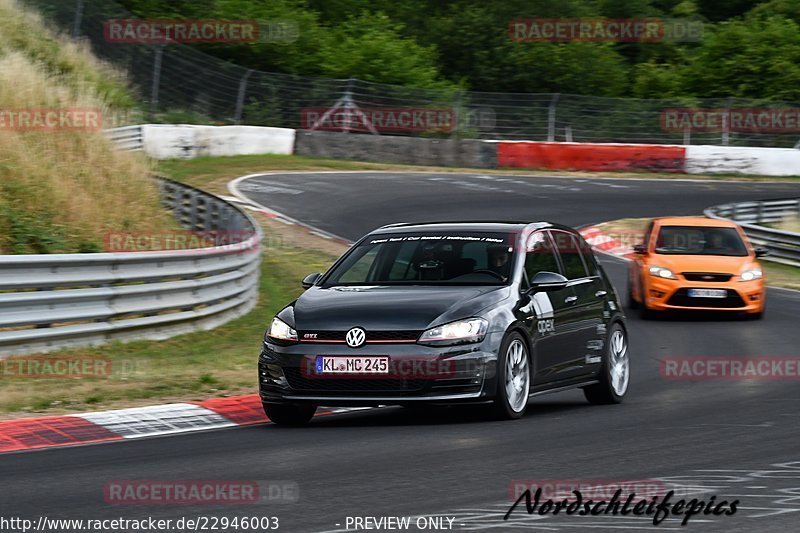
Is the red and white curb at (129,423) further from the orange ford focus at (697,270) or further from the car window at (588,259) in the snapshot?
the orange ford focus at (697,270)

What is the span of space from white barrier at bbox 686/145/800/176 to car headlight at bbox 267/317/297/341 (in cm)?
3181

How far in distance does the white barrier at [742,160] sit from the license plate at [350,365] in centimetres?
3210

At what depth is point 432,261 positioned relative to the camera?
1048cm

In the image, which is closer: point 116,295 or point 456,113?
point 116,295

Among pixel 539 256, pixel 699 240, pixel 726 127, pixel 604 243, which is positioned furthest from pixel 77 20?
pixel 539 256

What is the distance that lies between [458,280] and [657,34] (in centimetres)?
5105

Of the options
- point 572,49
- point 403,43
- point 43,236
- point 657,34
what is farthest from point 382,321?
point 657,34

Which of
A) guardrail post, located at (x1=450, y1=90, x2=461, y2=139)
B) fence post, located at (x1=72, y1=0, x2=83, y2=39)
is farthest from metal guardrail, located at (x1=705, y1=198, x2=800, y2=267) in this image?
fence post, located at (x1=72, y1=0, x2=83, y2=39)

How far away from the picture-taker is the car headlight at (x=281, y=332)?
9594mm

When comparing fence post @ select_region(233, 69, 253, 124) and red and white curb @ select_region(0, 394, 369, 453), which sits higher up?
fence post @ select_region(233, 69, 253, 124)

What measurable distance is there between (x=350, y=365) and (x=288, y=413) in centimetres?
85

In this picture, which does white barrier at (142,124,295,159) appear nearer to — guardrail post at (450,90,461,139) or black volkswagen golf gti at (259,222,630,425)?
guardrail post at (450,90,461,139)

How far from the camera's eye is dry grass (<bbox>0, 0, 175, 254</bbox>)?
53.8 ft

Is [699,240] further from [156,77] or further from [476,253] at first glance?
[156,77]
